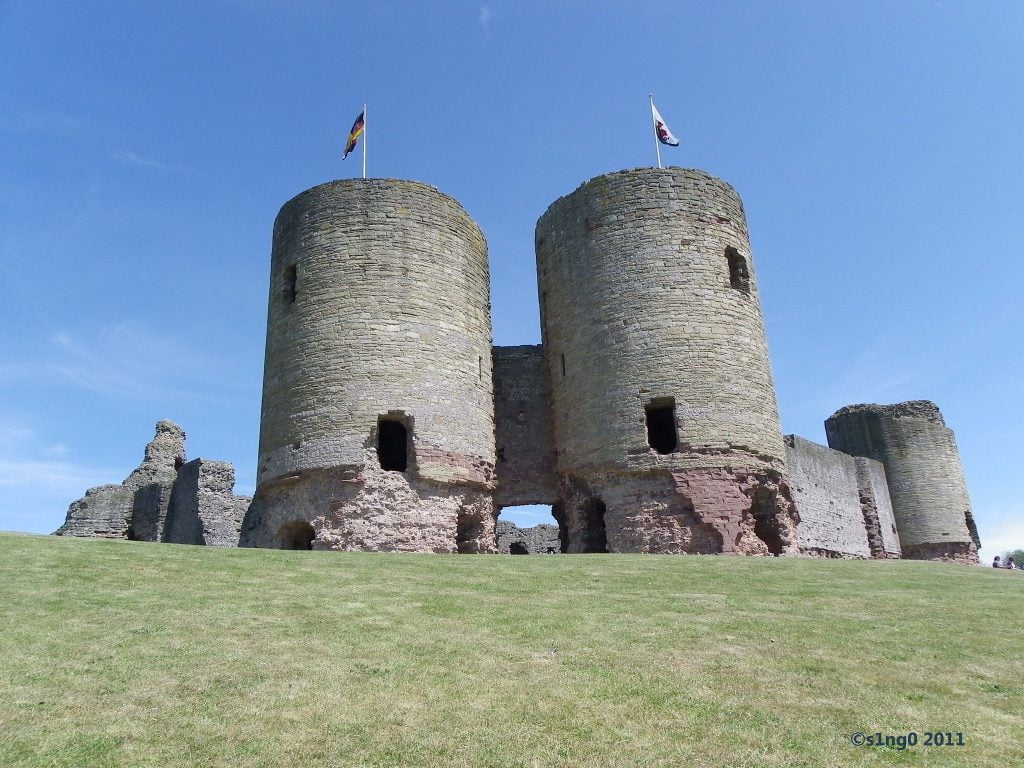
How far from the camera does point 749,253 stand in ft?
66.1

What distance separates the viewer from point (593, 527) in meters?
18.4

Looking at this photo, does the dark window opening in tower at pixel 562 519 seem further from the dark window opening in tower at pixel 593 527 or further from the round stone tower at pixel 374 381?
the round stone tower at pixel 374 381

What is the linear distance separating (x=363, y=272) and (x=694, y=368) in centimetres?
711

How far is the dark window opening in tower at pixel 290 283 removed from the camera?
18.5 meters

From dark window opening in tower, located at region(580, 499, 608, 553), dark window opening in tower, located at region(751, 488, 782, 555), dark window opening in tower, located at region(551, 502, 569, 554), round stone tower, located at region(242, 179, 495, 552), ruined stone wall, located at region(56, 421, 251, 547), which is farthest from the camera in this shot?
ruined stone wall, located at region(56, 421, 251, 547)

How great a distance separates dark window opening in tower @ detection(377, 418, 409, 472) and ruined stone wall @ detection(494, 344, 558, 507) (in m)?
2.54

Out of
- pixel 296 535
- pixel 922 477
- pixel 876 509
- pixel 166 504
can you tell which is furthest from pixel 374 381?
pixel 922 477

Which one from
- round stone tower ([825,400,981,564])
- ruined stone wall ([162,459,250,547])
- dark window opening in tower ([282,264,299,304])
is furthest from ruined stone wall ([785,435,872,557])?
ruined stone wall ([162,459,250,547])

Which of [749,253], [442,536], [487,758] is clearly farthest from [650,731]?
[749,253]

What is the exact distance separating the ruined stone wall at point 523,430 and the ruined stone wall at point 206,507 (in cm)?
774

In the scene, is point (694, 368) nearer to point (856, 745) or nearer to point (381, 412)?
point (381, 412)

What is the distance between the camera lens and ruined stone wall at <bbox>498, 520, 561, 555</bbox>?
27734 millimetres

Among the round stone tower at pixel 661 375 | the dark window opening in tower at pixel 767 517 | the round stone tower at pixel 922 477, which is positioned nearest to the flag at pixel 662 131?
the round stone tower at pixel 661 375

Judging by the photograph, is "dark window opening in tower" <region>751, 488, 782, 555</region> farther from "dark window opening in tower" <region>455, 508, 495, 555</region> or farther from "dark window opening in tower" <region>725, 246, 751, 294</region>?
"dark window opening in tower" <region>455, 508, 495, 555</region>
